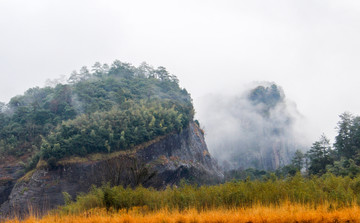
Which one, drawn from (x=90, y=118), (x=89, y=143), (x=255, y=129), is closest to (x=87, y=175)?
(x=89, y=143)

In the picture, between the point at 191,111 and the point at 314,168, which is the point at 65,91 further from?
the point at 314,168

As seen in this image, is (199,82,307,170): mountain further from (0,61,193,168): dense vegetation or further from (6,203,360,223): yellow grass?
(6,203,360,223): yellow grass

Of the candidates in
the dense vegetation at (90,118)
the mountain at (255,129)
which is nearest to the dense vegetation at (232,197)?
the dense vegetation at (90,118)

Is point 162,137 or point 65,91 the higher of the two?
point 65,91

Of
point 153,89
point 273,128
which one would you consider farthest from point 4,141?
point 273,128

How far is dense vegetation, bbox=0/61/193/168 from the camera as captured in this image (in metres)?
34.9

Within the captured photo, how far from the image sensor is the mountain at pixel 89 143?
104ft

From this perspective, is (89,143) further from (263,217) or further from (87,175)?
(263,217)

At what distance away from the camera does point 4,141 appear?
40250 millimetres

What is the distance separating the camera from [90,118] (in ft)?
127

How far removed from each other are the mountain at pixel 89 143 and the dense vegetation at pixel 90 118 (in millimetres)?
113

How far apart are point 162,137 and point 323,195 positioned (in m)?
31.0

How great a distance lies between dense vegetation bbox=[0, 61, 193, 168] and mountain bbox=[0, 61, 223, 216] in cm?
11

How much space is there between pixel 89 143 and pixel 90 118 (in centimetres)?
508
